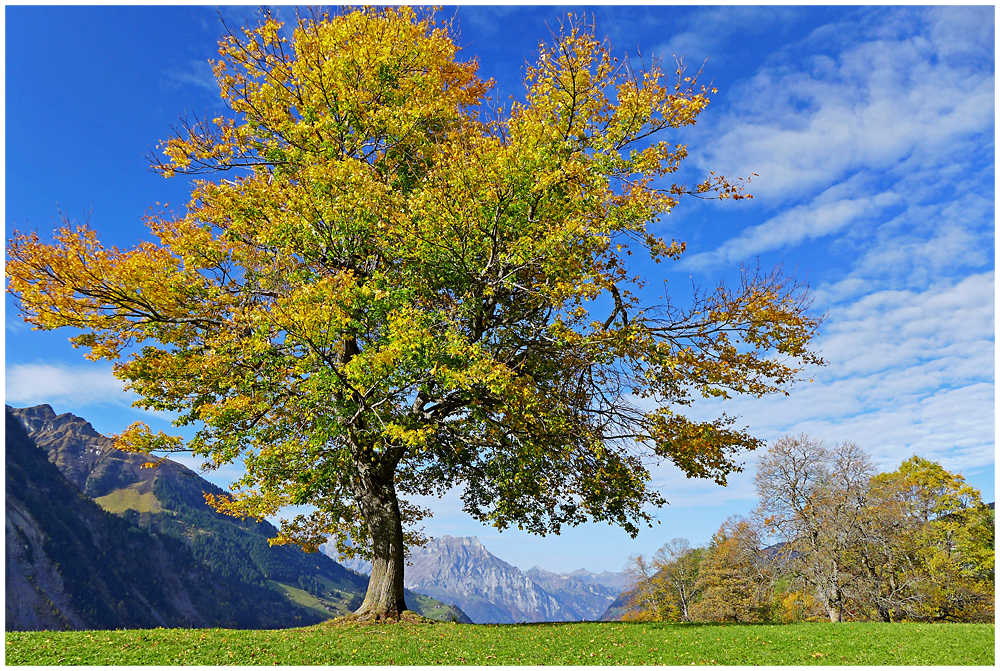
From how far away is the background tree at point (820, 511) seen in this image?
28.9m

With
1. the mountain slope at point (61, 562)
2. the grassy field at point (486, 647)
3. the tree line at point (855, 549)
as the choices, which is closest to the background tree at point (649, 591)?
the tree line at point (855, 549)

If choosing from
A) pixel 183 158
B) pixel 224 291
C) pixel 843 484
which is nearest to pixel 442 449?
pixel 224 291

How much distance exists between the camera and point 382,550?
618 inches

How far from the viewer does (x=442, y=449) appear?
57.1 feet

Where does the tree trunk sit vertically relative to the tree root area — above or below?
above

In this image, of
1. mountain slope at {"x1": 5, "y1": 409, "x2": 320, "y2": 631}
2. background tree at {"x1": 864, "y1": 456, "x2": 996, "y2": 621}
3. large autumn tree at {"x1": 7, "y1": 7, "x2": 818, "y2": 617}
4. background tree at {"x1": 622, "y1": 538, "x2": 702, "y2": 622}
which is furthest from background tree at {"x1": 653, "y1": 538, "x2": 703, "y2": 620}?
mountain slope at {"x1": 5, "y1": 409, "x2": 320, "y2": 631}

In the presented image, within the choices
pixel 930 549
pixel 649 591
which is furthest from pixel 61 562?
pixel 930 549

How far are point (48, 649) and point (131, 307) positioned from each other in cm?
726

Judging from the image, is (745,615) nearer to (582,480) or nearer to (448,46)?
(582,480)

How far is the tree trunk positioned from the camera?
49.5 feet

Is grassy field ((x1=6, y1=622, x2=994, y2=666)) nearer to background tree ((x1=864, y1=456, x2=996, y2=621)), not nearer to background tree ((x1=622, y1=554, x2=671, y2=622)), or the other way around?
background tree ((x1=864, y1=456, x2=996, y2=621))

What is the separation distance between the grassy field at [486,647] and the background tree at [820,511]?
15583mm

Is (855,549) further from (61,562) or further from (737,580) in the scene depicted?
(61,562)

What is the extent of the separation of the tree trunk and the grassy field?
3.47 ft
